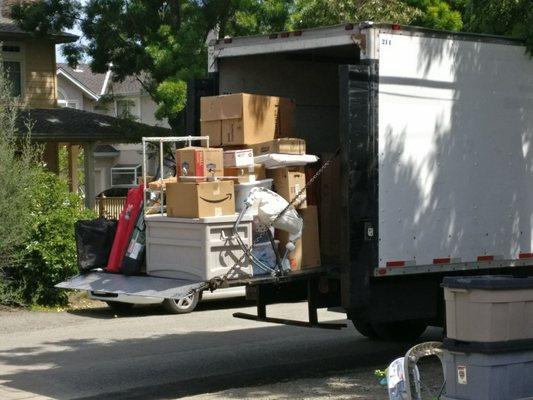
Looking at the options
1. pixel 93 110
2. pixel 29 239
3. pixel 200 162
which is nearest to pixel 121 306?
pixel 29 239

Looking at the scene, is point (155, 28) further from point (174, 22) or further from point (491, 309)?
point (491, 309)

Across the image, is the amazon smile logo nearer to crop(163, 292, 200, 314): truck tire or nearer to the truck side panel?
the truck side panel

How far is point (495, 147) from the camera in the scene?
1020 cm

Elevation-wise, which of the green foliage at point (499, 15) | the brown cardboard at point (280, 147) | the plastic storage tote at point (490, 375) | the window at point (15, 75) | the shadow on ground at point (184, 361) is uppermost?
the window at point (15, 75)

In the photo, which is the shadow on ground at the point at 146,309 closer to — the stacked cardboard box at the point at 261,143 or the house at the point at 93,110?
the stacked cardboard box at the point at 261,143

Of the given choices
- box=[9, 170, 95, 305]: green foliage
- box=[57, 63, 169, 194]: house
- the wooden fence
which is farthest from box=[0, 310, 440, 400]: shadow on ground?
box=[57, 63, 169, 194]: house

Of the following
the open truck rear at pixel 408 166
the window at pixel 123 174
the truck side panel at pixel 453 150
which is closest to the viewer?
the open truck rear at pixel 408 166

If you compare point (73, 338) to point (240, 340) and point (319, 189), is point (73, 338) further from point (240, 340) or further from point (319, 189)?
point (319, 189)

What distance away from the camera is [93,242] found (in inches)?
396

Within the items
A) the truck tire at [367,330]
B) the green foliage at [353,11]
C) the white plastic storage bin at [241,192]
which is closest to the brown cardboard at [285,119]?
the white plastic storage bin at [241,192]

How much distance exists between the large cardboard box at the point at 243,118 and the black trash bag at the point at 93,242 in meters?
1.37

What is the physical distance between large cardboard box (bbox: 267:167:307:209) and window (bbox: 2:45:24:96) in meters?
18.0

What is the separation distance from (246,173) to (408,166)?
1.51 metres

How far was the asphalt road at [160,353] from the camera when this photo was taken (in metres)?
10.1
